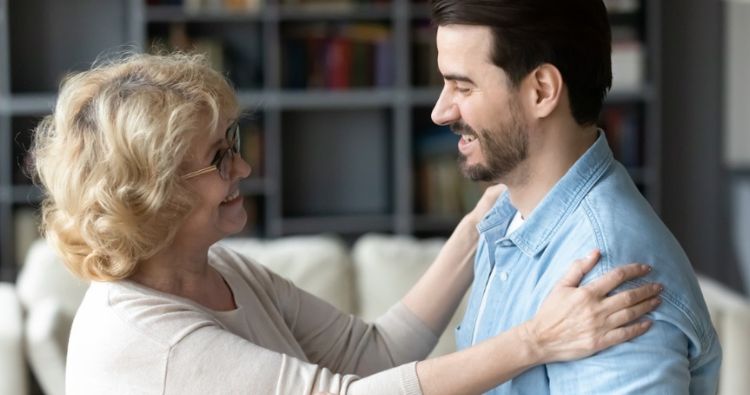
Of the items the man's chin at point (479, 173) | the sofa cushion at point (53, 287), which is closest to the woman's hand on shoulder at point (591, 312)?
the man's chin at point (479, 173)

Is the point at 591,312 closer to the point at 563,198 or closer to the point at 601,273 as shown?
the point at 601,273

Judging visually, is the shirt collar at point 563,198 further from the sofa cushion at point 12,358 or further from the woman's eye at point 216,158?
the sofa cushion at point 12,358

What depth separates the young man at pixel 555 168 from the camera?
1531 millimetres

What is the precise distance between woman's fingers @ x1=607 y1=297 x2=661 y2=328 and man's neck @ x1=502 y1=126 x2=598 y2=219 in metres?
0.26

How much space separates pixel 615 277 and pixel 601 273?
28 mm

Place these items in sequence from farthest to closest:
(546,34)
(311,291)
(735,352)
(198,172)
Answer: (311,291)
(735,352)
(198,172)
(546,34)

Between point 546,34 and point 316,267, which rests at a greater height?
point 546,34

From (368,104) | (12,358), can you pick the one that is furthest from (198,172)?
(368,104)

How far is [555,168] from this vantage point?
5.54 ft

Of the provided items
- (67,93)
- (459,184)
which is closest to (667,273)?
(67,93)

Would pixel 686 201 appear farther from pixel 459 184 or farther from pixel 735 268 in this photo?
pixel 459 184

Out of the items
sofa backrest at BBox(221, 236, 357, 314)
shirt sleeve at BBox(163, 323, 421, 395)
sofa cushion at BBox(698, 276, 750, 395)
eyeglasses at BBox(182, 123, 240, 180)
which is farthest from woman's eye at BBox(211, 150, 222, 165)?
sofa cushion at BBox(698, 276, 750, 395)

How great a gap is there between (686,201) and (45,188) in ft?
14.4

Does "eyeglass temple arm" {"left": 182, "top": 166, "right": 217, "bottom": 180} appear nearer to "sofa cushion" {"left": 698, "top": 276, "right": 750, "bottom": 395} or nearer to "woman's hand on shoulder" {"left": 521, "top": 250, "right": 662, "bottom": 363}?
"woman's hand on shoulder" {"left": 521, "top": 250, "right": 662, "bottom": 363}
